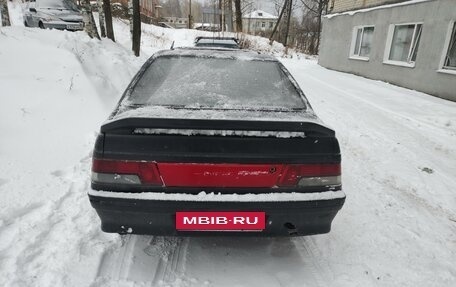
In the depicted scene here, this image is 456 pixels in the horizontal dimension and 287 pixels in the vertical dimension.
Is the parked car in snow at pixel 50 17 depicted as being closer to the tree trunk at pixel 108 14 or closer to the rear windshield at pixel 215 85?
the tree trunk at pixel 108 14

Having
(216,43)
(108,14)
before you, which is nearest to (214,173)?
(216,43)

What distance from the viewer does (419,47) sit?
9.75 m

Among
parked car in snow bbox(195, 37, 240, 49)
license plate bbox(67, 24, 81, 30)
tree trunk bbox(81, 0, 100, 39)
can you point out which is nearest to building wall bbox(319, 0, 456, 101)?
parked car in snow bbox(195, 37, 240, 49)

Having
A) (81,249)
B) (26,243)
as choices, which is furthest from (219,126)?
(26,243)

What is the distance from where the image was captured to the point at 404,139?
221 inches

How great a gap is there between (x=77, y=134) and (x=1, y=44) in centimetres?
270

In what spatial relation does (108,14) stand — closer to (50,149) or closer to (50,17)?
(50,17)

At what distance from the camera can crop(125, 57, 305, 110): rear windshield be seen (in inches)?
102

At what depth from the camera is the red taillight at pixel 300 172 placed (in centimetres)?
217

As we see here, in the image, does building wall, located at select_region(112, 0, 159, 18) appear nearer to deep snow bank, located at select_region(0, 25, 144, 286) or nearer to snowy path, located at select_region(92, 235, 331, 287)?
deep snow bank, located at select_region(0, 25, 144, 286)

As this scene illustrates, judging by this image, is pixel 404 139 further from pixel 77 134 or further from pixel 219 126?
pixel 77 134

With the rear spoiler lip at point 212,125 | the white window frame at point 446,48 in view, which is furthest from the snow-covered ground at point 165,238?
the white window frame at point 446,48

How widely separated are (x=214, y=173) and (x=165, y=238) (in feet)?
3.24

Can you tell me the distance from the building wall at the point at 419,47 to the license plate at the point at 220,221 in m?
8.46
